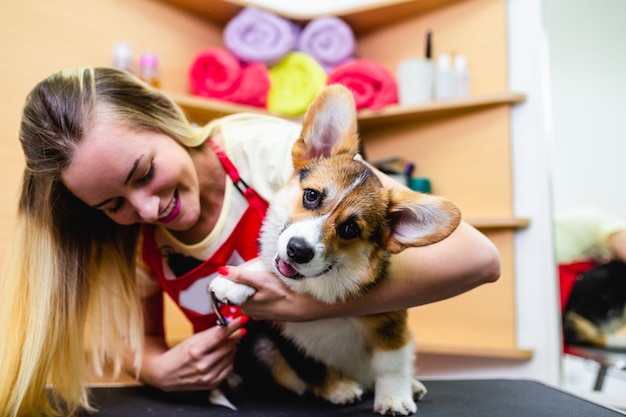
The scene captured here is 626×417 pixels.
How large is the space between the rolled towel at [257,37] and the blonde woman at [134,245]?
3.21 feet

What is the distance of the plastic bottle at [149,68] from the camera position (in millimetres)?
2072

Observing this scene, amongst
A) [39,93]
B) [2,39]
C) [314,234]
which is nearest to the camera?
[314,234]

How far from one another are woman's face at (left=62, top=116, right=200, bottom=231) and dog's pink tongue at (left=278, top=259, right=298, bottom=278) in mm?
304

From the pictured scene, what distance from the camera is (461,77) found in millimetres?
2168

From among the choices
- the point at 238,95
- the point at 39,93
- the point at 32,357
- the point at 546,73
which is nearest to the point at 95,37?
the point at 238,95

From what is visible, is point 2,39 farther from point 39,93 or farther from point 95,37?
point 39,93

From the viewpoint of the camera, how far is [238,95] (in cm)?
224

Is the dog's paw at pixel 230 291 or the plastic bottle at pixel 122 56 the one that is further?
the plastic bottle at pixel 122 56

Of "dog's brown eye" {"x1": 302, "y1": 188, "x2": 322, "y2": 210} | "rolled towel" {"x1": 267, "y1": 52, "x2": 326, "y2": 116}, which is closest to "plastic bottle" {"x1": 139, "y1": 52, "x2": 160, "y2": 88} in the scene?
"rolled towel" {"x1": 267, "y1": 52, "x2": 326, "y2": 116}

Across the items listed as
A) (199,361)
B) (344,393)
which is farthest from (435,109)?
(199,361)

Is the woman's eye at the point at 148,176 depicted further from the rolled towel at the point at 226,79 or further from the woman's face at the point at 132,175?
the rolled towel at the point at 226,79

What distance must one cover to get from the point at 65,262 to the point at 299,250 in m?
0.63

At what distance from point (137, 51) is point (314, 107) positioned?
137 centimetres

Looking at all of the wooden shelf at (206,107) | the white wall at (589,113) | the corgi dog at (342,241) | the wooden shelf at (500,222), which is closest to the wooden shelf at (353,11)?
the wooden shelf at (206,107)
